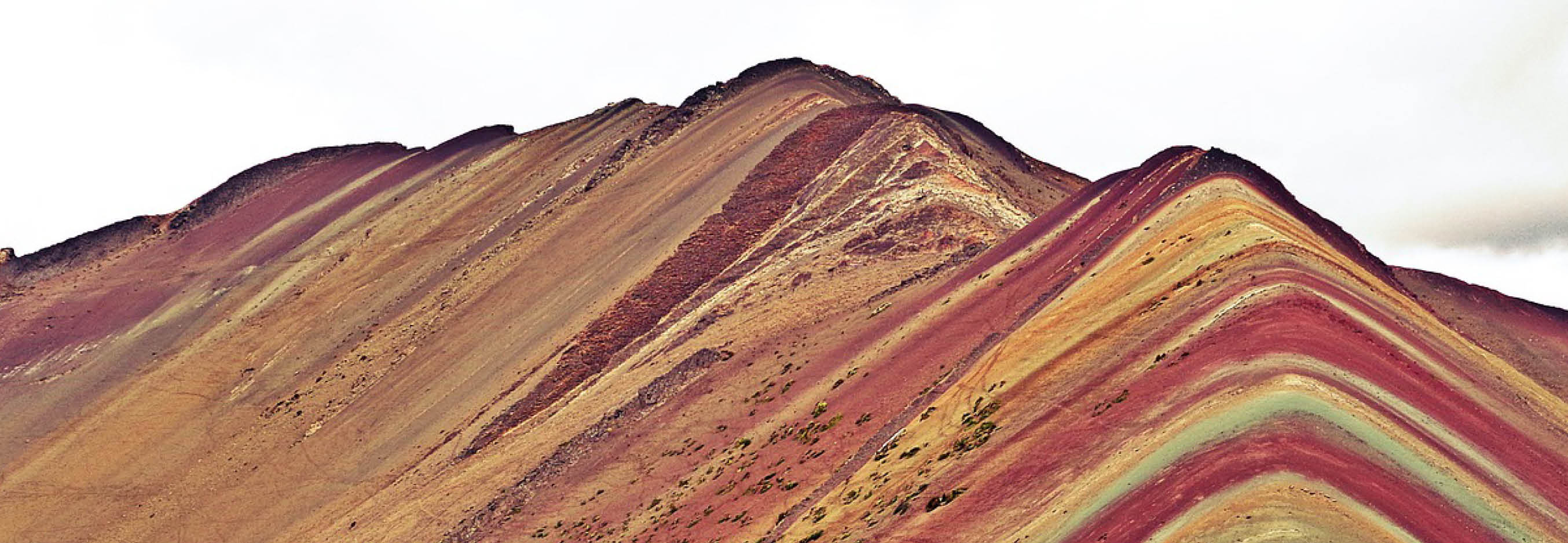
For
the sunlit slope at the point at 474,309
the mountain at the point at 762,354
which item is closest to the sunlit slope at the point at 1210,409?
the mountain at the point at 762,354

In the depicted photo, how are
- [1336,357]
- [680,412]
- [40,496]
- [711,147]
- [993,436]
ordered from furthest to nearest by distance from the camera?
[711,147] < [40,496] < [680,412] < [993,436] < [1336,357]

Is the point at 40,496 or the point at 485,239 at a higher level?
the point at 485,239

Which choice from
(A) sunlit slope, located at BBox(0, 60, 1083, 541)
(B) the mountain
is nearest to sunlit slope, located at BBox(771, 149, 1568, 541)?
(B) the mountain

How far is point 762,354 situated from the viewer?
63719mm

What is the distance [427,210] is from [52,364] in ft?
64.9

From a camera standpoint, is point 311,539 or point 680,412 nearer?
point 680,412

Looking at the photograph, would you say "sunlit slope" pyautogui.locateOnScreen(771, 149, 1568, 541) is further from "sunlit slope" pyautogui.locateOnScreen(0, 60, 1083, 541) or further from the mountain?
"sunlit slope" pyautogui.locateOnScreen(0, 60, 1083, 541)

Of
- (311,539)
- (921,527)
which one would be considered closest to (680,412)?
(311,539)

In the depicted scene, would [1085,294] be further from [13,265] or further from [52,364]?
[13,265]

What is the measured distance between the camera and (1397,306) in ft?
167

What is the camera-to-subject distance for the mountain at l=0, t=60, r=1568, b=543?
4006cm

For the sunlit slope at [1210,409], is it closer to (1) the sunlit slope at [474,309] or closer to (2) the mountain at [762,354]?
(2) the mountain at [762,354]

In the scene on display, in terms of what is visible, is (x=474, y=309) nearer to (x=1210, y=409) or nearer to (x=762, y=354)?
(x=762, y=354)

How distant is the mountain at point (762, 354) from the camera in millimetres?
40062
